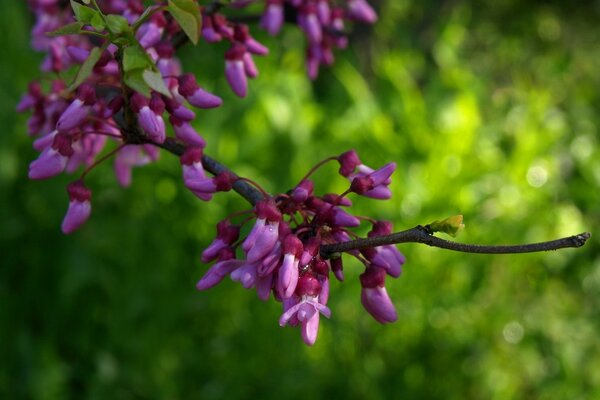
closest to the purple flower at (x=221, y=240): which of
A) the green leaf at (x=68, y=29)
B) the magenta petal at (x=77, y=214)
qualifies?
the magenta petal at (x=77, y=214)

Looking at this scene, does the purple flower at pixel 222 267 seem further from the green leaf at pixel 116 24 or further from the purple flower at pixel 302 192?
the green leaf at pixel 116 24

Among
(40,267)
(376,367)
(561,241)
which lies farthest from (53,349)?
(561,241)

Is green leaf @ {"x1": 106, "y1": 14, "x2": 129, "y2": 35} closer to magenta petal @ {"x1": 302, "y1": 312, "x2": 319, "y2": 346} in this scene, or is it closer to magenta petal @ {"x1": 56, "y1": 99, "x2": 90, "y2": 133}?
magenta petal @ {"x1": 56, "y1": 99, "x2": 90, "y2": 133}

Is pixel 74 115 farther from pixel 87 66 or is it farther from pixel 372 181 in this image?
pixel 372 181

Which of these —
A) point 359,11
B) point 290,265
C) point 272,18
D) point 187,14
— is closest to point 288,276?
point 290,265

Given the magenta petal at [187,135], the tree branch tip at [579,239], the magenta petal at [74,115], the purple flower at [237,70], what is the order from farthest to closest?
1. the purple flower at [237,70]
2. the magenta petal at [187,135]
3. the magenta petal at [74,115]
4. the tree branch tip at [579,239]

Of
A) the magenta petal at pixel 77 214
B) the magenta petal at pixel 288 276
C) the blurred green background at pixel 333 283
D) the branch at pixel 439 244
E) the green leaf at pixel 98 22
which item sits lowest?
the blurred green background at pixel 333 283
